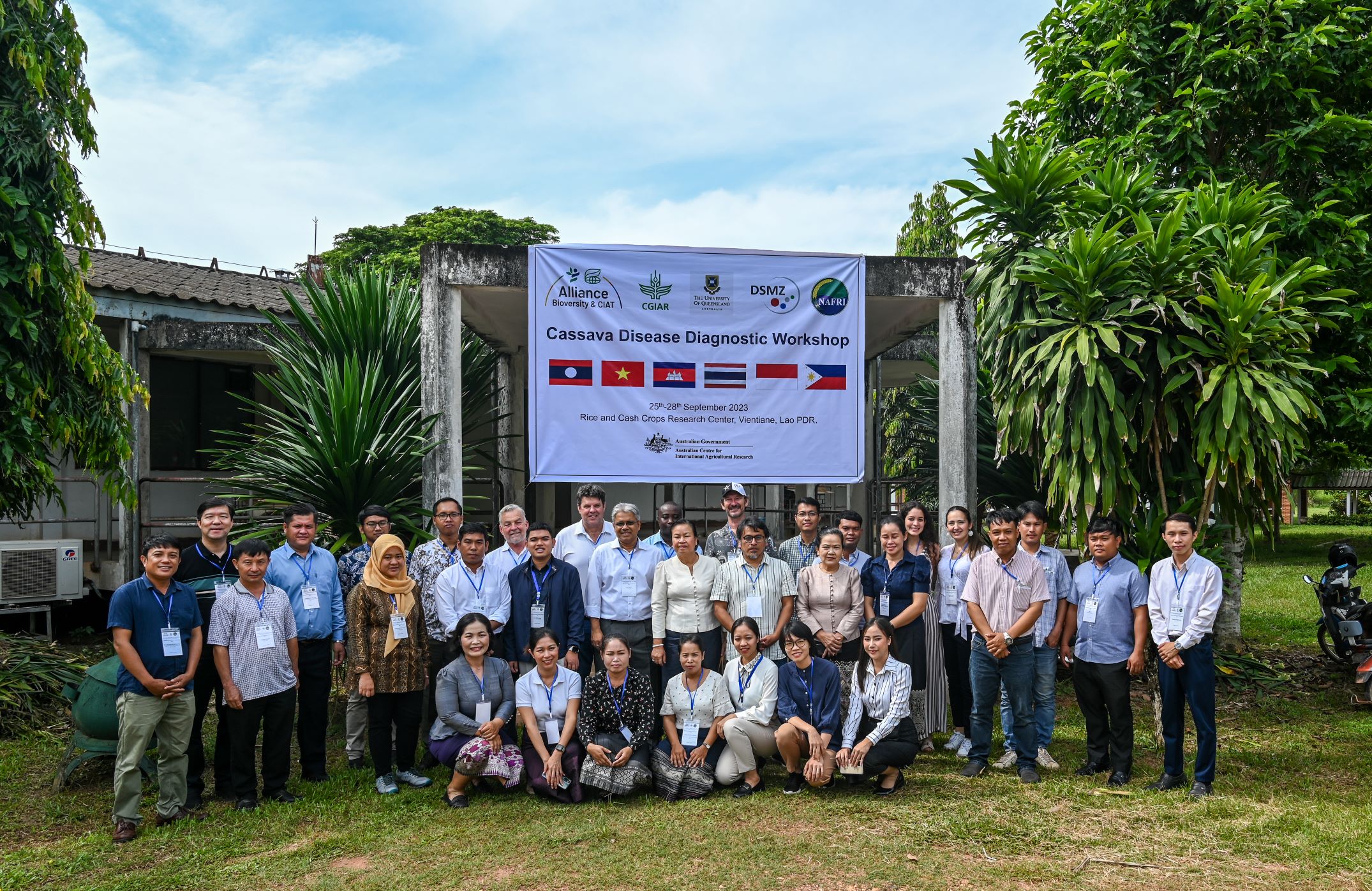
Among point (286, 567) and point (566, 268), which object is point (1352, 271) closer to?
point (566, 268)

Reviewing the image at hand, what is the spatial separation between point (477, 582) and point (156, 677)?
158cm

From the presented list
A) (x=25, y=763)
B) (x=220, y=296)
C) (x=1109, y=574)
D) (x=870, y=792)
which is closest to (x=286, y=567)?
(x=25, y=763)

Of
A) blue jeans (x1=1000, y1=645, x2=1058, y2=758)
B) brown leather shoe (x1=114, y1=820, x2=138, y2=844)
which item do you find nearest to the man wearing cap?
blue jeans (x1=1000, y1=645, x2=1058, y2=758)

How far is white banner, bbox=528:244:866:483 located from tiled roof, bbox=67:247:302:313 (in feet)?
17.0

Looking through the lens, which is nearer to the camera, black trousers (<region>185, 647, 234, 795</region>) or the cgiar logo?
black trousers (<region>185, 647, 234, 795</region>)

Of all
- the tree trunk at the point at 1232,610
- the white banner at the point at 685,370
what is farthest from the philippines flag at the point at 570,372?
the tree trunk at the point at 1232,610

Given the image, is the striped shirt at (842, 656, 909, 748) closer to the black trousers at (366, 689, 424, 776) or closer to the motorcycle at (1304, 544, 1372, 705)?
the black trousers at (366, 689, 424, 776)

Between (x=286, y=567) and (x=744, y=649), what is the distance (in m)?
2.42

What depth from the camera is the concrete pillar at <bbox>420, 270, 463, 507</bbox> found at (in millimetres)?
6883

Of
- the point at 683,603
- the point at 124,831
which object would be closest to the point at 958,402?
the point at 683,603

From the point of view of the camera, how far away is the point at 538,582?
5.57 metres

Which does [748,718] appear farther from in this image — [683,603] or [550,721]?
[550,721]

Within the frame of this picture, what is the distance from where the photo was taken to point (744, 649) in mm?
5191

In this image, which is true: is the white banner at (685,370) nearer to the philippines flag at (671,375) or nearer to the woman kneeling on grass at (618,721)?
the philippines flag at (671,375)
